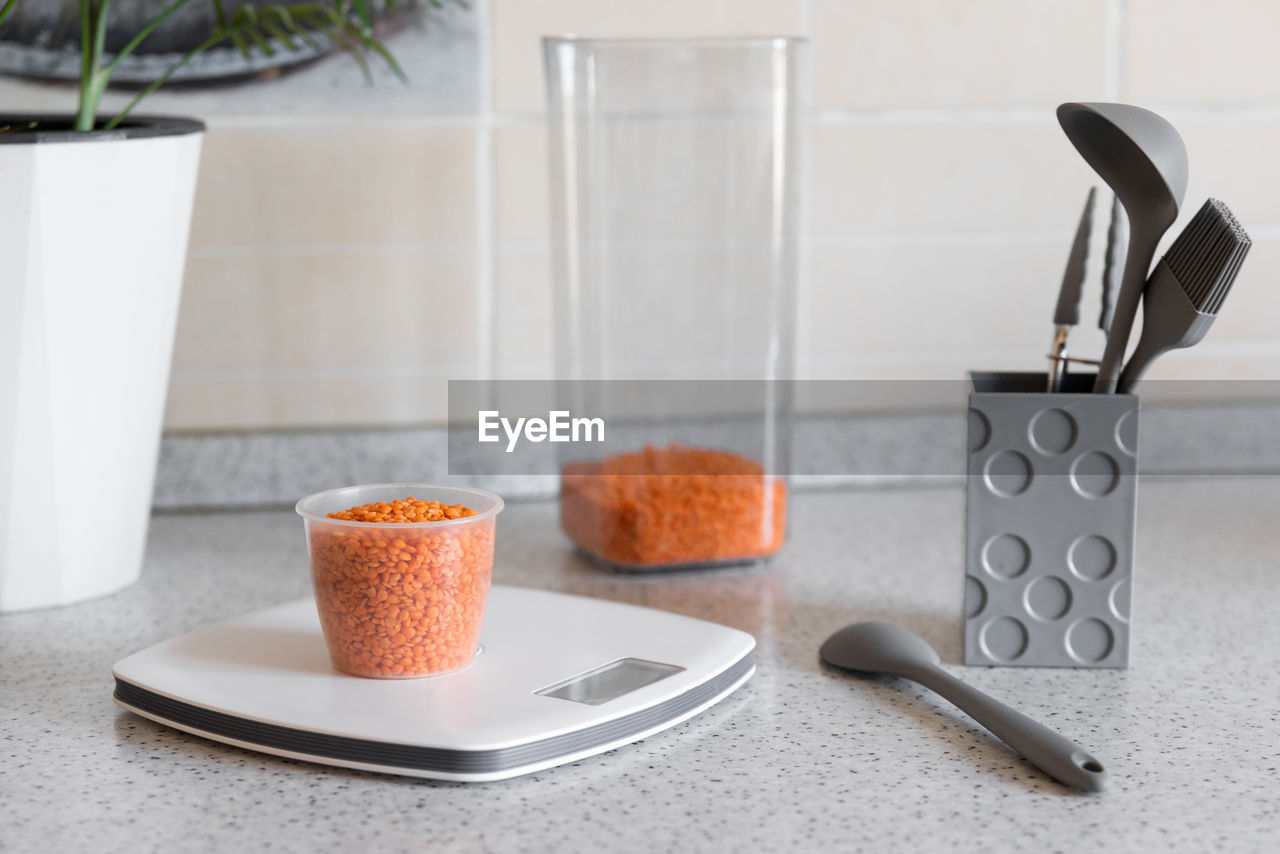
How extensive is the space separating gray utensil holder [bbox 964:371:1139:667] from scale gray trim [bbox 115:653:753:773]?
17cm

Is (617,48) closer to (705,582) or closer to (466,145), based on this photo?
(466,145)

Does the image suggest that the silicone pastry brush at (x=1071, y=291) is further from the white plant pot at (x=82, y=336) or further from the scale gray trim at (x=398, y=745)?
the white plant pot at (x=82, y=336)

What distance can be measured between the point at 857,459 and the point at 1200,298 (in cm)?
50

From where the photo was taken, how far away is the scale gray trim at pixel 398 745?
1.94 ft

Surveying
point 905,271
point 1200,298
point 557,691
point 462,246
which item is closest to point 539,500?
point 462,246

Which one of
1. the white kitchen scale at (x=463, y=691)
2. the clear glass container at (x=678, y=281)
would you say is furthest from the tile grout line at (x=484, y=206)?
the white kitchen scale at (x=463, y=691)

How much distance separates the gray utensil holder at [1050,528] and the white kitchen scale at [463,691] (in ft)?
0.45

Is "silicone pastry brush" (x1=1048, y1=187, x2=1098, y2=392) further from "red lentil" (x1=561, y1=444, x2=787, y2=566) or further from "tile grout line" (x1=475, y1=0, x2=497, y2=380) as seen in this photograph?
"tile grout line" (x1=475, y1=0, x2=497, y2=380)

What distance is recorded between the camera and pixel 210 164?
1.02 meters

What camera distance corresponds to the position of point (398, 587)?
2.12 ft

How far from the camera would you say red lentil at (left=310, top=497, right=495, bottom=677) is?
644 millimetres

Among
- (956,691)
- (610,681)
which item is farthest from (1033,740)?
(610,681)

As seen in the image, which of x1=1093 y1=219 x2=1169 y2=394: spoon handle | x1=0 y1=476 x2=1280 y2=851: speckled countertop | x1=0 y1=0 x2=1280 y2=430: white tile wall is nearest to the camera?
x1=0 y1=476 x2=1280 y2=851: speckled countertop

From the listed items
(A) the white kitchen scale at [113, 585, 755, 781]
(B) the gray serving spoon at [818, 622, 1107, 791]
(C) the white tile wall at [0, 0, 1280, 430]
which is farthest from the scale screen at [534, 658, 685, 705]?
(C) the white tile wall at [0, 0, 1280, 430]
